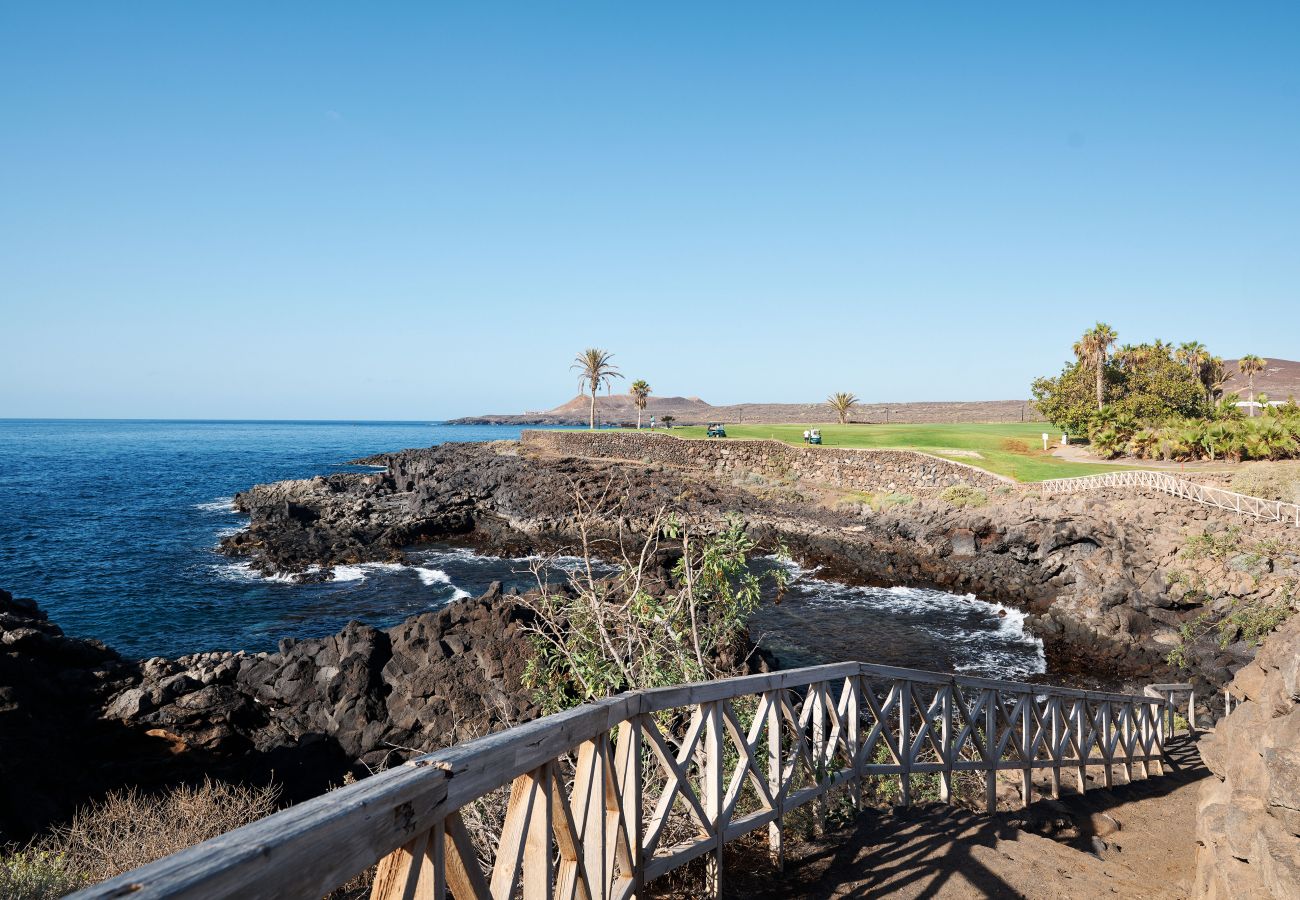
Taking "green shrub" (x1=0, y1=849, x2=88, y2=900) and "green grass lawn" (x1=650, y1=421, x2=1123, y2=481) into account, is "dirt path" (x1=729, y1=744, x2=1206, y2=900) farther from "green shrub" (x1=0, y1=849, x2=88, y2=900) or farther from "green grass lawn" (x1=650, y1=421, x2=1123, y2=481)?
"green grass lawn" (x1=650, y1=421, x2=1123, y2=481)

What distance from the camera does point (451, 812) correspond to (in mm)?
2488

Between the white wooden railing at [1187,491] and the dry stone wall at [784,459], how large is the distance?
3821 mm

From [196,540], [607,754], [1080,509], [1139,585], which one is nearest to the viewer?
[607,754]

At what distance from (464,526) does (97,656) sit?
2294cm

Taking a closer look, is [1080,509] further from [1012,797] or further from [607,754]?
[607,754]

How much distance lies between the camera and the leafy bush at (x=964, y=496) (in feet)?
114

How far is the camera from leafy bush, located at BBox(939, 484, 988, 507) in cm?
3475

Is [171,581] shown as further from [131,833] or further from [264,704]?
[131,833]

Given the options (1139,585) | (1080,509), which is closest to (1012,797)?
(1139,585)

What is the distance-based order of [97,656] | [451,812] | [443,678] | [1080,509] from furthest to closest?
[1080,509] → [97,656] → [443,678] → [451,812]

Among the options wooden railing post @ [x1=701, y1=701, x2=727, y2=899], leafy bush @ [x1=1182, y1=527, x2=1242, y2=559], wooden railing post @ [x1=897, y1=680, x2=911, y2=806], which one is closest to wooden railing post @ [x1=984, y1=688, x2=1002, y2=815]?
wooden railing post @ [x1=897, y1=680, x2=911, y2=806]

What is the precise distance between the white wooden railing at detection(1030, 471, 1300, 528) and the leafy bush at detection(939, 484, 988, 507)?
89.9 inches

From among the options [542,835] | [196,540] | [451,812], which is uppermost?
[451,812]

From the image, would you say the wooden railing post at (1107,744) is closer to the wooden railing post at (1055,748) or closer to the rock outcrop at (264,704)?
the wooden railing post at (1055,748)
